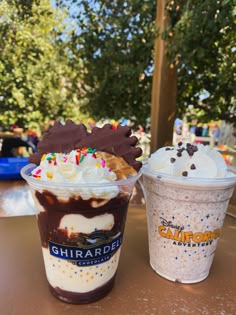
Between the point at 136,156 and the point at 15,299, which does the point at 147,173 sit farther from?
the point at 15,299

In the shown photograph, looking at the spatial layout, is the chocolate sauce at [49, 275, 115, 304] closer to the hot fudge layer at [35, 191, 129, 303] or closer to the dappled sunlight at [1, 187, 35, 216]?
the hot fudge layer at [35, 191, 129, 303]

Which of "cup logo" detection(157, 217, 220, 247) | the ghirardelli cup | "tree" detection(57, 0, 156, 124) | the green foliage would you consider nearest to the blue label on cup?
the ghirardelli cup

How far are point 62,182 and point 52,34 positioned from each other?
2.06 meters

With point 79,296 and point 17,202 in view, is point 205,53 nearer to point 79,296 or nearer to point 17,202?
point 17,202

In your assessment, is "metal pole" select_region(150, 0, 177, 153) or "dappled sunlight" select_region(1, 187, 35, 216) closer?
"dappled sunlight" select_region(1, 187, 35, 216)

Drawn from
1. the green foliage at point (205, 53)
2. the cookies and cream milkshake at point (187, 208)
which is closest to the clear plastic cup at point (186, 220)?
the cookies and cream milkshake at point (187, 208)

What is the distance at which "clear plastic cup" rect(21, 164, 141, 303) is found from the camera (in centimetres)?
43

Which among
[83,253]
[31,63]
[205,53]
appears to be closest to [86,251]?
[83,253]

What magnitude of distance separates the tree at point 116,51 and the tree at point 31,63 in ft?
0.58

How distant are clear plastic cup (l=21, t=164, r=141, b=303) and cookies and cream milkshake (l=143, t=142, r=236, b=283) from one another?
0.08m

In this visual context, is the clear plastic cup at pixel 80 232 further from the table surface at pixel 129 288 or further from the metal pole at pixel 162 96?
the metal pole at pixel 162 96

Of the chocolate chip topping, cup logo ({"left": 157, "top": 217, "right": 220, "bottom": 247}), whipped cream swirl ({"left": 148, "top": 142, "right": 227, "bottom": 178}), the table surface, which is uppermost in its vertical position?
the chocolate chip topping

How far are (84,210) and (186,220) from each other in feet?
0.64

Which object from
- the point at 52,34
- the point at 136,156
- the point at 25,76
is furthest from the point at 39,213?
the point at 25,76
